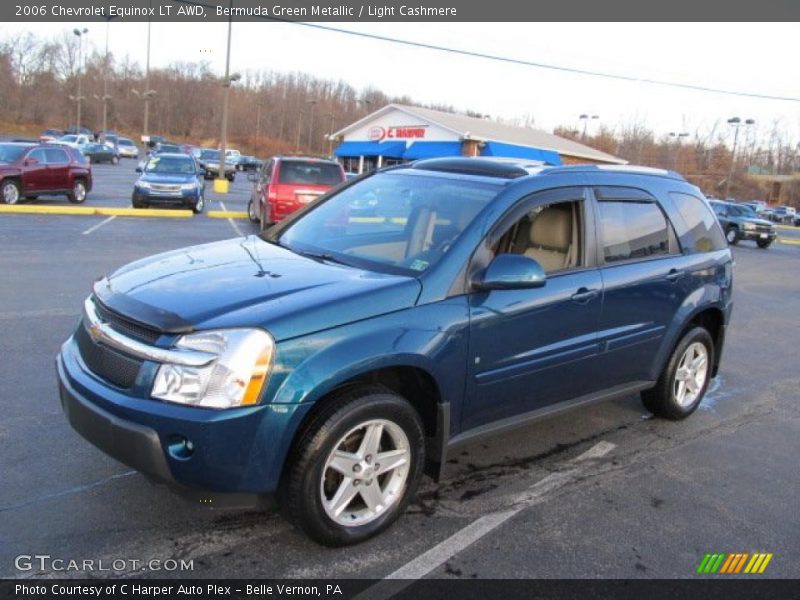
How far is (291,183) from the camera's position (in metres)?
15.2

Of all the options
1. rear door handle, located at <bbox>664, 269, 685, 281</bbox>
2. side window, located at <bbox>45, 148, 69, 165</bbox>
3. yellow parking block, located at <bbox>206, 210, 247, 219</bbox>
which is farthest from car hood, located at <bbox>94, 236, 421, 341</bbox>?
side window, located at <bbox>45, 148, 69, 165</bbox>

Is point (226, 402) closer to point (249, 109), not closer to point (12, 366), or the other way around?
point (12, 366)

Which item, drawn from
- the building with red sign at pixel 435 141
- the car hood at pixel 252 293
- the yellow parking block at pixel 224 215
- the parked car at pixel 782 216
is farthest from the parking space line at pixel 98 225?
the parked car at pixel 782 216

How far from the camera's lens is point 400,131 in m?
42.2

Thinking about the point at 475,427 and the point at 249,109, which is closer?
the point at 475,427

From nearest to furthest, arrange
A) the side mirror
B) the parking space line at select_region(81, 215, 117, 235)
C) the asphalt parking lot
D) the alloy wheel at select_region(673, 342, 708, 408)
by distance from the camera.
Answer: the asphalt parking lot, the side mirror, the alloy wheel at select_region(673, 342, 708, 408), the parking space line at select_region(81, 215, 117, 235)

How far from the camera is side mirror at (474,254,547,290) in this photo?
11.3 ft

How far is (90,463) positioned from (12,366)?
2007mm

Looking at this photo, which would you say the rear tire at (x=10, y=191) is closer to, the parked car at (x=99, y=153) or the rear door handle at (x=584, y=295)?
the rear door handle at (x=584, y=295)

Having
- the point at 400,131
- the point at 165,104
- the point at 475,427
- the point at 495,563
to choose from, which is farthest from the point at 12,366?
the point at 165,104

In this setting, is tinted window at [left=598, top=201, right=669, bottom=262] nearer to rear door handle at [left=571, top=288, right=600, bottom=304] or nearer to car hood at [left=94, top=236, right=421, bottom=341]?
rear door handle at [left=571, top=288, right=600, bottom=304]

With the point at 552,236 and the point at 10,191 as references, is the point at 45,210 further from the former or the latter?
the point at 552,236

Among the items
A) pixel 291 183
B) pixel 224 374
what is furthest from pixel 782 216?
pixel 224 374

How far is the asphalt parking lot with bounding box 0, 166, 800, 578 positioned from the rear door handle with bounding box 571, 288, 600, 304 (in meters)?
1.09
